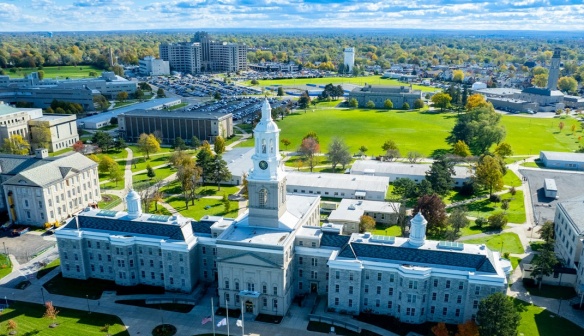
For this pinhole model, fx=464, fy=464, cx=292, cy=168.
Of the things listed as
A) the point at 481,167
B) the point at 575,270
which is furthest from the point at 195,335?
the point at 481,167

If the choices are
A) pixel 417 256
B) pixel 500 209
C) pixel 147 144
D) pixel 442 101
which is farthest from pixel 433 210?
pixel 442 101

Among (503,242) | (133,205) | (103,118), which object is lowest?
(503,242)

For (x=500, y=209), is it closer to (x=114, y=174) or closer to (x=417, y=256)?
(x=417, y=256)

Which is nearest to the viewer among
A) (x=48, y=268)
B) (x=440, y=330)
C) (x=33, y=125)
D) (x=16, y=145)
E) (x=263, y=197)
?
(x=440, y=330)

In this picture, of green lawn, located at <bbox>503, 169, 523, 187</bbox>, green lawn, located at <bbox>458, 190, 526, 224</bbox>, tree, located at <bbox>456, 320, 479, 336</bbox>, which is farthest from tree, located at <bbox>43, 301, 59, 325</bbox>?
green lawn, located at <bbox>503, 169, 523, 187</bbox>

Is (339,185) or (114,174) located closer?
(339,185)

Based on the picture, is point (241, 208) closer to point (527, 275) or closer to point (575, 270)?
point (527, 275)

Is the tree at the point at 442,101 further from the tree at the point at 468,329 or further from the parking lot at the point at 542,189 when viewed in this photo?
the tree at the point at 468,329
